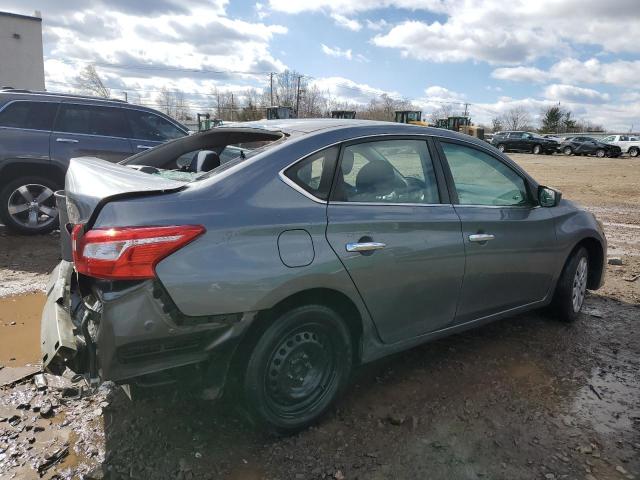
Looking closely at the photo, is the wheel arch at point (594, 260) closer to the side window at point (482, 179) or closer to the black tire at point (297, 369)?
the side window at point (482, 179)

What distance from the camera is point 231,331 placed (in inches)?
94.5

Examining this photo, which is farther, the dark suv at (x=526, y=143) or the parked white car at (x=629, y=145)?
the dark suv at (x=526, y=143)

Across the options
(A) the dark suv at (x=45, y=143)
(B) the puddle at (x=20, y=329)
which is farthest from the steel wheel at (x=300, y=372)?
(A) the dark suv at (x=45, y=143)

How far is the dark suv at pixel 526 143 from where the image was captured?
38.5 metres

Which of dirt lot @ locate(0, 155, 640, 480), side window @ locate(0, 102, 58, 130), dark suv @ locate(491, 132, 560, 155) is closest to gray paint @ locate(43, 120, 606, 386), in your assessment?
dirt lot @ locate(0, 155, 640, 480)

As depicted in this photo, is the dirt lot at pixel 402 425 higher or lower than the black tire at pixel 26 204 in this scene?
lower

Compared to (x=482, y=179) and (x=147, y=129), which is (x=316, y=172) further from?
(x=147, y=129)

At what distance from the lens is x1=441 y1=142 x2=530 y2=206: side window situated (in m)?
3.49

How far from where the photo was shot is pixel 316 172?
2779mm

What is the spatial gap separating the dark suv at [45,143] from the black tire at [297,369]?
5277 millimetres

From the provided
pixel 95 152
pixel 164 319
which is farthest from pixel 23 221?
pixel 164 319

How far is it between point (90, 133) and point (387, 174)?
5321 mm

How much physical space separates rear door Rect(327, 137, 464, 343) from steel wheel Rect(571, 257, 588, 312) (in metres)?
1.73

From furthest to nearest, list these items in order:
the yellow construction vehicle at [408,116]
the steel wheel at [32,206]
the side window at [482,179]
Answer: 1. the yellow construction vehicle at [408,116]
2. the steel wheel at [32,206]
3. the side window at [482,179]
